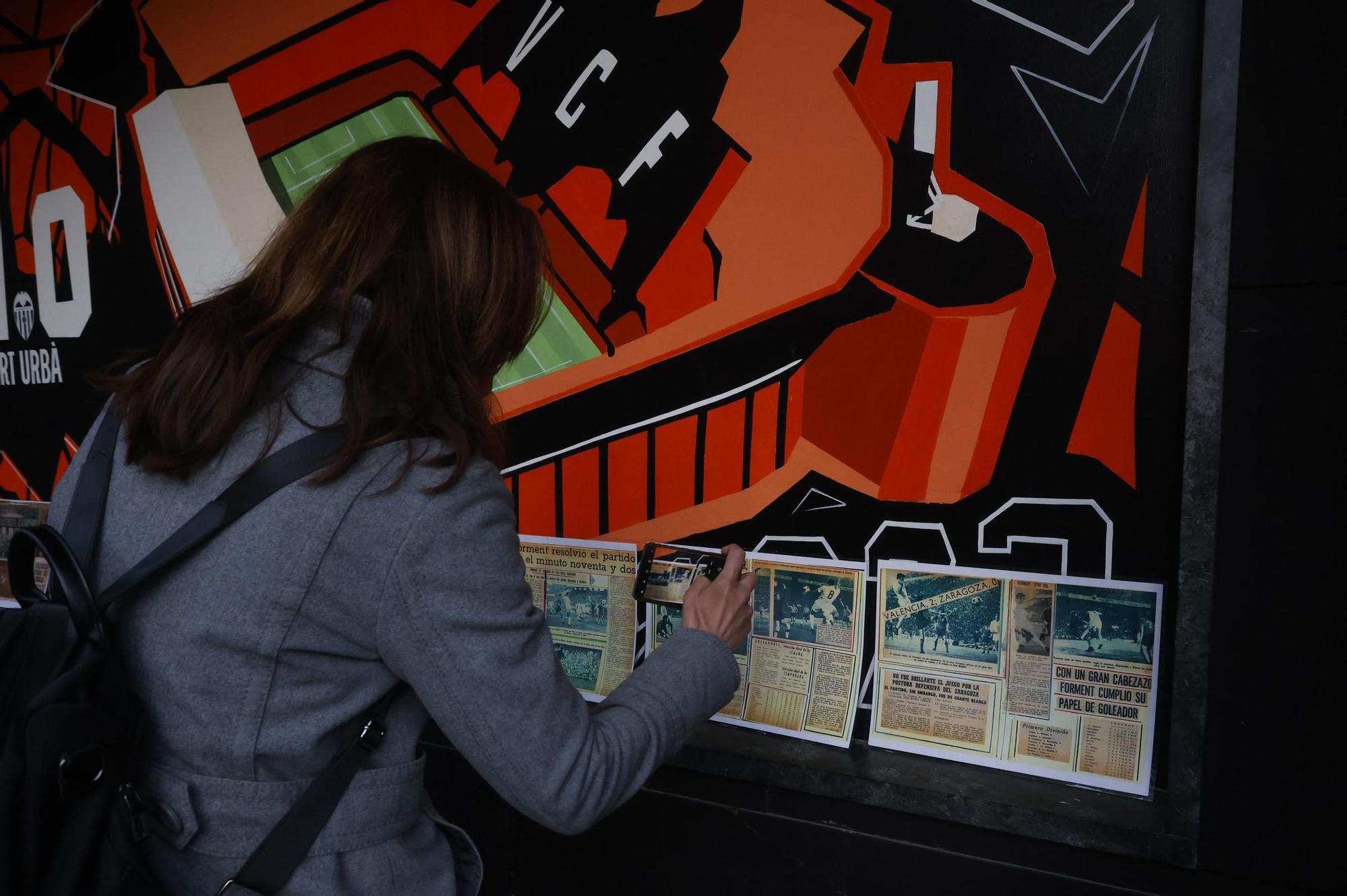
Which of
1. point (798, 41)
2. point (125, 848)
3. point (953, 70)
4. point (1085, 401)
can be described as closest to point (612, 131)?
point (798, 41)

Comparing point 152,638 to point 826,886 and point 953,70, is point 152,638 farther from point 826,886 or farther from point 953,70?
point 953,70

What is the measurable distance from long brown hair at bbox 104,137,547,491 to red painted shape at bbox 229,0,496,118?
132 centimetres

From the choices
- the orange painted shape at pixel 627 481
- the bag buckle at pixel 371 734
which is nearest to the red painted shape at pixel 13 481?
the orange painted shape at pixel 627 481

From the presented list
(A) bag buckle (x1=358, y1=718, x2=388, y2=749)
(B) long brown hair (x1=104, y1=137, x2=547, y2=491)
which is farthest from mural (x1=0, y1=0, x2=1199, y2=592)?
(A) bag buckle (x1=358, y1=718, x2=388, y2=749)

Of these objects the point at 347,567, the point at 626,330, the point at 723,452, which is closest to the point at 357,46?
the point at 626,330

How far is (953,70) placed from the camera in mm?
1752

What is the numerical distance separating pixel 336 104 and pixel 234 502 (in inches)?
73.9

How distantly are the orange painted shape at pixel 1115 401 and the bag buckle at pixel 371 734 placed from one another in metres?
1.34

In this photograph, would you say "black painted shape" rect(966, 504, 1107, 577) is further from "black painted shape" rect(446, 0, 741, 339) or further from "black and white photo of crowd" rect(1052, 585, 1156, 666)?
"black painted shape" rect(446, 0, 741, 339)

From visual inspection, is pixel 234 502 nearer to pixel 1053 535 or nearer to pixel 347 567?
pixel 347 567

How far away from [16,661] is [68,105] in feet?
8.88

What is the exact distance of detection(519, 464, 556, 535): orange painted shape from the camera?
7.44 ft

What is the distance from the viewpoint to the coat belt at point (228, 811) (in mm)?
996

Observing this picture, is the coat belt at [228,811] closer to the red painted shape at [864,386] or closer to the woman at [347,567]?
the woman at [347,567]
